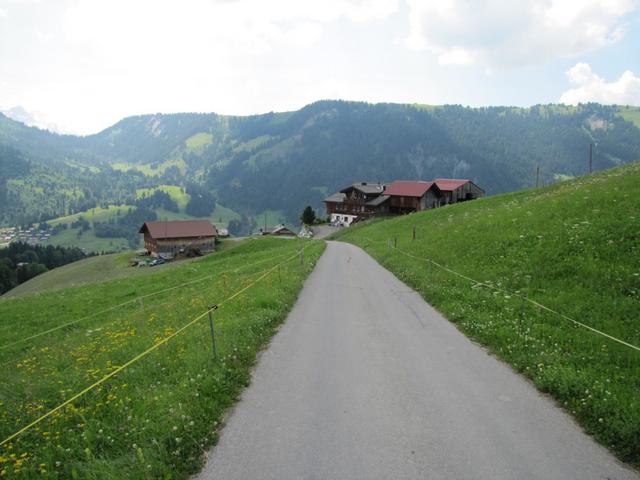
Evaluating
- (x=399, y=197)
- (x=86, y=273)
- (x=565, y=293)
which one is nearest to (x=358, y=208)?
(x=399, y=197)

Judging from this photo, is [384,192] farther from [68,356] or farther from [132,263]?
[68,356]

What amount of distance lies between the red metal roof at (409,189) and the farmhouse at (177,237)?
55.3 m

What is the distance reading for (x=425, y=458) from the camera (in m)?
6.84

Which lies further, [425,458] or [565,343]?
[565,343]

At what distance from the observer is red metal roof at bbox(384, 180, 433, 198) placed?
103 meters

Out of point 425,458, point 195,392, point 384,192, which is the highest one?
point 384,192

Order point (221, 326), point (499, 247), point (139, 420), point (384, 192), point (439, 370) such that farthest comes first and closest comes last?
point (384, 192), point (499, 247), point (221, 326), point (439, 370), point (139, 420)

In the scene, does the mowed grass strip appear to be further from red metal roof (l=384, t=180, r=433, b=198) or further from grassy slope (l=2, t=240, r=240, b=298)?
red metal roof (l=384, t=180, r=433, b=198)

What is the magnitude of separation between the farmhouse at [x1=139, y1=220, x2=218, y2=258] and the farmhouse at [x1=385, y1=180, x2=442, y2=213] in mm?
54951

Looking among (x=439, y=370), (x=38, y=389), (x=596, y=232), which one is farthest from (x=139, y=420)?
(x=596, y=232)

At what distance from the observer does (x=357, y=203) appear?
120 meters

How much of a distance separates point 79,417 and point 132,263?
314 ft

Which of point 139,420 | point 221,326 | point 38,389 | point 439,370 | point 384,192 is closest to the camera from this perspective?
point 139,420

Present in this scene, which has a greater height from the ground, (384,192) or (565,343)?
(384,192)
